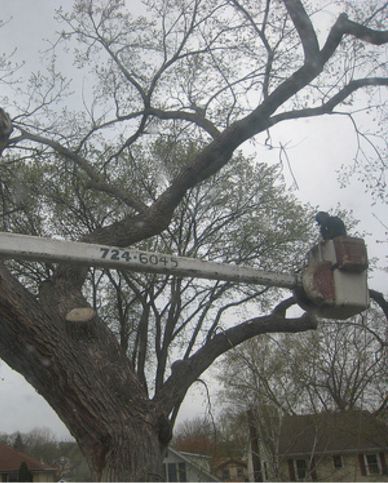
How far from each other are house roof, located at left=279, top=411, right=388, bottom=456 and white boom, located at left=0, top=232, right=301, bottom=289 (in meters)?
19.5

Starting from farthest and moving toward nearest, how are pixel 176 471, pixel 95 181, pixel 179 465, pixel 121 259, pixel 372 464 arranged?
pixel 179 465 → pixel 372 464 → pixel 176 471 → pixel 95 181 → pixel 121 259

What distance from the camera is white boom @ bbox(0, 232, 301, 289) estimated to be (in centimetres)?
286

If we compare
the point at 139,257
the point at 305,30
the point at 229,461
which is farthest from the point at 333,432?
the point at 139,257

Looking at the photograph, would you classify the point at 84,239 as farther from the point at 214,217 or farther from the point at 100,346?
the point at 214,217

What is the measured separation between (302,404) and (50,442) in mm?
49781

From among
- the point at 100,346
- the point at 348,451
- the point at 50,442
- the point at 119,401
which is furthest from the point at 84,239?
the point at 50,442

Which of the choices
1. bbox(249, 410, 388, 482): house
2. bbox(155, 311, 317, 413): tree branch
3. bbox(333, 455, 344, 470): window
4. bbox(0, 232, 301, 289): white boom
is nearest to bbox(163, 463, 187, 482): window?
bbox(249, 410, 388, 482): house

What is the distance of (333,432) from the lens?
24.4m

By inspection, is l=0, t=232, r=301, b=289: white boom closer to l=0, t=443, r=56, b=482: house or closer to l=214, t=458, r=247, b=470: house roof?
l=214, t=458, r=247, b=470: house roof

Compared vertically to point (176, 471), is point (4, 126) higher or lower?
higher

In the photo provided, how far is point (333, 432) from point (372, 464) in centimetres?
925

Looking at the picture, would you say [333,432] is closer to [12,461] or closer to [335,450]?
[335,450]

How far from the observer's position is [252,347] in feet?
66.8

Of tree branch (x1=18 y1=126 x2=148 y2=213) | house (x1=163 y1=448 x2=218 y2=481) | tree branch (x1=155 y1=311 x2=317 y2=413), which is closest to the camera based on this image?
tree branch (x1=155 y1=311 x2=317 y2=413)
